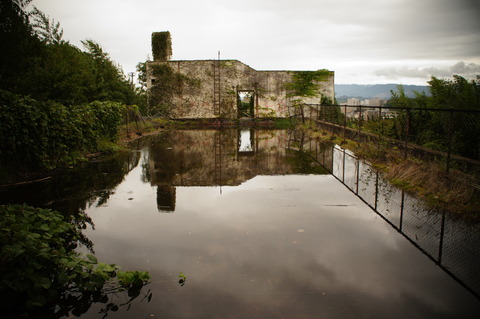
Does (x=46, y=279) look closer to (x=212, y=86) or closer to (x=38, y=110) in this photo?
(x=38, y=110)

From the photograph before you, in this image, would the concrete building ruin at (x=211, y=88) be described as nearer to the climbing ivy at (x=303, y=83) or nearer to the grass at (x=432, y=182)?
the climbing ivy at (x=303, y=83)

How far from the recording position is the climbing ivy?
2581 centimetres

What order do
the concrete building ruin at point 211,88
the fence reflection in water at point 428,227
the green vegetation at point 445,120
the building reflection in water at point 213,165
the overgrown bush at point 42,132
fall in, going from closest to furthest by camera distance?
1. the fence reflection in water at point 428,227
2. the overgrown bush at point 42,132
3. the green vegetation at point 445,120
4. the building reflection in water at point 213,165
5. the concrete building ruin at point 211,88

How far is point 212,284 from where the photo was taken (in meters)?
3.05

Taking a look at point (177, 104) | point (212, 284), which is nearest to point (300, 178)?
point (212, 284)

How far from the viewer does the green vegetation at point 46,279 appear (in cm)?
259

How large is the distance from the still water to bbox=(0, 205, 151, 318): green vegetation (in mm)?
179

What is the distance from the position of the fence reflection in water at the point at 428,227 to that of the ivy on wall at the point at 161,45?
22.5 metres

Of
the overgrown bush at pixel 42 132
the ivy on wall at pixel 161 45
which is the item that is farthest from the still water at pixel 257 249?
the ivy on wall at pixel 161 45

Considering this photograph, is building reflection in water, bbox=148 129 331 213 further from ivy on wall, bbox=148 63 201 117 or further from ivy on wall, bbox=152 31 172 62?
ivy on wall, bbox=152 31 172 62

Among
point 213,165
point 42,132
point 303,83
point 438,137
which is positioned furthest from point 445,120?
point 303,83

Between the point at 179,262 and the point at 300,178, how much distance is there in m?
4.51

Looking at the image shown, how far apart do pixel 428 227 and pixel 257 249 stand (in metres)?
2.42

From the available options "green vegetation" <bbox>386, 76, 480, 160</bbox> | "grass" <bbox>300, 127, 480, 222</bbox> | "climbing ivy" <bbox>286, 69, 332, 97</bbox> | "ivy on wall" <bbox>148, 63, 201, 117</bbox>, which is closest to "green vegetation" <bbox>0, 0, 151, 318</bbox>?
"grass" <bbox>300, 127, 480, 222</bbox>
